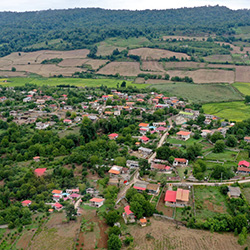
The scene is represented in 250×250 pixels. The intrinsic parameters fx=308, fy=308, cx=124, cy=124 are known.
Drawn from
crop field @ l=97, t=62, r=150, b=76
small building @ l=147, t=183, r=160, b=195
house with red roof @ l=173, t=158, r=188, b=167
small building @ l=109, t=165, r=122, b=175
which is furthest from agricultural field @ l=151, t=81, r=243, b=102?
small building @ l=147, t=183, r=160, b=195

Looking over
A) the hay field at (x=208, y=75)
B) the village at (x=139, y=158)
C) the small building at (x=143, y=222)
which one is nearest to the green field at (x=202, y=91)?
the hay field at (x=208, y=75)

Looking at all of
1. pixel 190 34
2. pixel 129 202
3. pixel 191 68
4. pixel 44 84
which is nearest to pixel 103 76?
pixel 44 84

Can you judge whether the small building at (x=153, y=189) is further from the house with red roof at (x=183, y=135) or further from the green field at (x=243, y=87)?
the green field at (x=243, y=87)

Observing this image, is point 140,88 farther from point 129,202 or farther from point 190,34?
point 190,34

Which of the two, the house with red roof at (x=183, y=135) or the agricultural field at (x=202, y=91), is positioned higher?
the agricultural field at (x=202, y=91)

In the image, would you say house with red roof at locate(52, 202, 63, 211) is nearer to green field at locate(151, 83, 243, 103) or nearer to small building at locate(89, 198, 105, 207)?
small building at locate(89, 198, 105, 207)
